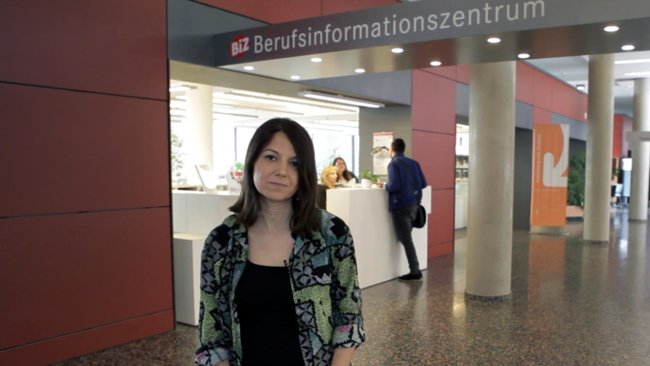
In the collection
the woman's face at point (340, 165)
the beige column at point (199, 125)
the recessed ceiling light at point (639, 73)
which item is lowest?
the woman's face at point (340, 165)

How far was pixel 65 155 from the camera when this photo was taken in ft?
12.7

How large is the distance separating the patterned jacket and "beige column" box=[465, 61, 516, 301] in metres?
4.27

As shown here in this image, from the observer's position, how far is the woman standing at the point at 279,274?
5.00 feet

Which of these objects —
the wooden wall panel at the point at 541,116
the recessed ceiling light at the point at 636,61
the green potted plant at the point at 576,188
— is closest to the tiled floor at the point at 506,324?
the wooden wall panel at the point at 541,116

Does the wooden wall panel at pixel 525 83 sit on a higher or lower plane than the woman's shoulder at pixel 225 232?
higher

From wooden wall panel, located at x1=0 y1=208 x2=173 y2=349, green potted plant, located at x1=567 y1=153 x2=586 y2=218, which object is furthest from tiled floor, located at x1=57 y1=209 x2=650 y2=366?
green potted plant, located at x1=567 y1=153 x2=586 y2=218

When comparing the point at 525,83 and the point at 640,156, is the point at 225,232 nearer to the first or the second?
the point at 525,83

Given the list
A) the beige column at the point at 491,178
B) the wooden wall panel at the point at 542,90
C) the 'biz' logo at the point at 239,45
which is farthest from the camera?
the wooden wall panel at the point at 542,90

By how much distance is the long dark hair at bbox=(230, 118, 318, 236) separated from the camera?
5.19ft

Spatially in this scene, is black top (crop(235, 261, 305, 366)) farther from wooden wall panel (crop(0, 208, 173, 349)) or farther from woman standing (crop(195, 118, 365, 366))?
wooden wall panel (crop(0, 208, 173, 349))

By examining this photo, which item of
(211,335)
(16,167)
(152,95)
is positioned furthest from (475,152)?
(211,335)

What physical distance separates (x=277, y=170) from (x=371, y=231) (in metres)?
4.78

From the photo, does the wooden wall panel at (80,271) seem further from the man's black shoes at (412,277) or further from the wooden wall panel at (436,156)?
the wooden wall panel at (436,156)

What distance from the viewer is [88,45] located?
3975 mm
